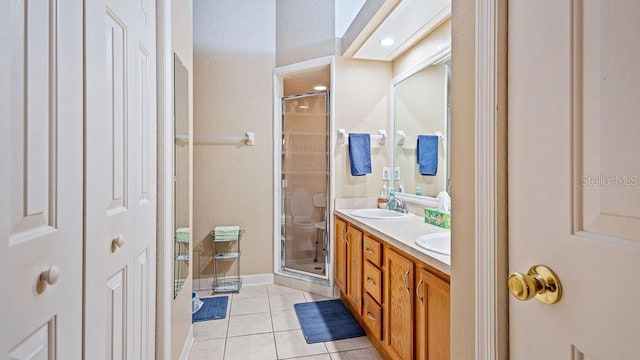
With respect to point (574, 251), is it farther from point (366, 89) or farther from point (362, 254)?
point (366, 89)

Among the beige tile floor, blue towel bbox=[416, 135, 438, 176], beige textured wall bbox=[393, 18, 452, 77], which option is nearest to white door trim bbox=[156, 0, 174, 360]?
the beige tile floor

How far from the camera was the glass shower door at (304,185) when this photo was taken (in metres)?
3.27

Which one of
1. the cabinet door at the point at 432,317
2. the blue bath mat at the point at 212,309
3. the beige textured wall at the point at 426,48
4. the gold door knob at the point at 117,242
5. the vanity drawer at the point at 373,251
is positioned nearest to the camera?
the gold door knob at the point at 117,242

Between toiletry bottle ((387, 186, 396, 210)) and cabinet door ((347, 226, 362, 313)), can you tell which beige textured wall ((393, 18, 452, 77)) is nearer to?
toiletry bottle ((387, 186, 396, 210))

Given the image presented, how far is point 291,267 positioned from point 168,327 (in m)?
1.91

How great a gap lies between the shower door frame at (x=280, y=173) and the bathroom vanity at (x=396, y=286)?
0.36 meters

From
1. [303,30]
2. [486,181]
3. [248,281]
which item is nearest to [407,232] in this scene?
[486,181]

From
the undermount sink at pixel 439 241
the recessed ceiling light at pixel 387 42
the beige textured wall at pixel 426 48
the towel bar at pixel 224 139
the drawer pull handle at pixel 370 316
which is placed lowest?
the drawer pull handle at pixel 370 316

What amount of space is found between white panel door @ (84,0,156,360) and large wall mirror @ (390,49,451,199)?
1.91 m

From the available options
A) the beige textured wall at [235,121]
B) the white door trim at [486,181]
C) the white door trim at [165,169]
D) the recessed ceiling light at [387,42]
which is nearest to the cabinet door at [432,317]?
the white door trim at [486,181]

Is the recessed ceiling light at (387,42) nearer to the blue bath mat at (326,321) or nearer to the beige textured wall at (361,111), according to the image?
the beige textured wall at (361,111)

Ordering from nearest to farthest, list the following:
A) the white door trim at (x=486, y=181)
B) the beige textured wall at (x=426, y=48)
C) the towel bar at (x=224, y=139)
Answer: the white door trim at (x=486, y=181) → the beige textured wall at (x=426, y=48) → the towel bar at (x=224, y=139)

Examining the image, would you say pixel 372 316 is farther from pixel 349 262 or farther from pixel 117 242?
pixel 117 242

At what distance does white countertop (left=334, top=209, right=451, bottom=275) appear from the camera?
1231mm
